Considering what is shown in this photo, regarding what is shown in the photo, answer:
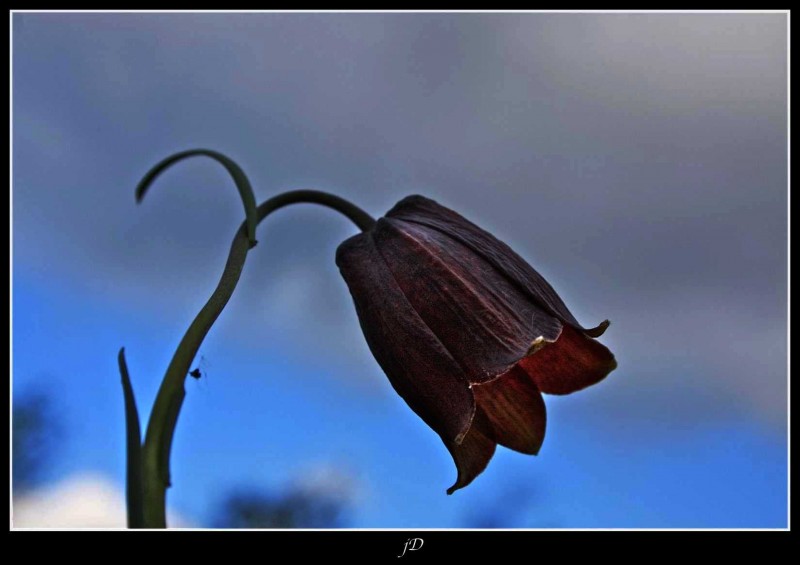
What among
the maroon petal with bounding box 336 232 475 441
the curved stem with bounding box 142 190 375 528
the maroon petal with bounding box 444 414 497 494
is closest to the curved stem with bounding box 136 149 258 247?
the curved stem with bounding box 142 190 375 528

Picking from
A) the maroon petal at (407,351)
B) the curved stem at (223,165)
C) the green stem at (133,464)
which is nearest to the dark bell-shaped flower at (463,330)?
the maroon petal at (407,351)

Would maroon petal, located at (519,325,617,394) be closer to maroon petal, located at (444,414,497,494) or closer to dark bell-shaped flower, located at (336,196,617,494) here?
dark bell-shaped flower, located at (336,196,617,494)

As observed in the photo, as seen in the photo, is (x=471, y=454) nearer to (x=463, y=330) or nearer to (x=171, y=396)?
(x=463, y=330)
